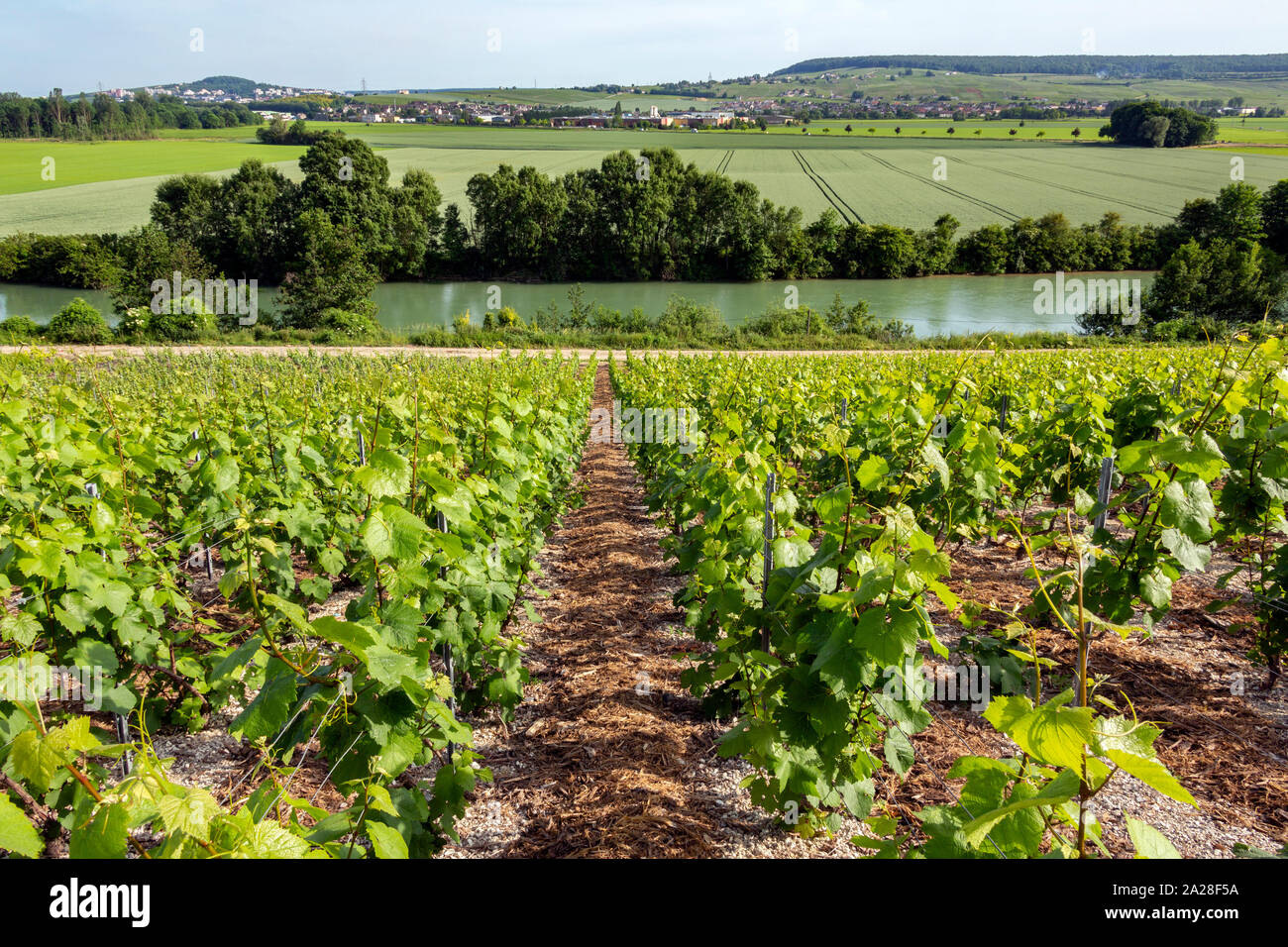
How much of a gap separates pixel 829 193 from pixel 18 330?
55878mm

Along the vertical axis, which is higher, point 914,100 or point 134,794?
point 914,100

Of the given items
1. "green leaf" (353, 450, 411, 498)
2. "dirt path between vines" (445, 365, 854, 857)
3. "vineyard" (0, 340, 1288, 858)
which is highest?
"green leaf" (353, 450, 411, 498)

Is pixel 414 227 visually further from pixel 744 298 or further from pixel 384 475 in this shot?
pixel 384 475

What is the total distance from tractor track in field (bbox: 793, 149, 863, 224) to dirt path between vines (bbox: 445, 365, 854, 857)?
49.5 meters

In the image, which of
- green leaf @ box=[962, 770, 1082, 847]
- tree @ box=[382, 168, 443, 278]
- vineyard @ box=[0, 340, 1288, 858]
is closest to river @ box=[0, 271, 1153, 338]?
tree @ box=[382, 168, 443, 278]

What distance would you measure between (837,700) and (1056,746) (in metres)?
1.09

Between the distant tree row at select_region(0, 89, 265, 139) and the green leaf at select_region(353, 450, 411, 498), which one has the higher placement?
the distant tree row at select_region(0, 89, 265, 139)

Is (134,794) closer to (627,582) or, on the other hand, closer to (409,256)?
(627,582)

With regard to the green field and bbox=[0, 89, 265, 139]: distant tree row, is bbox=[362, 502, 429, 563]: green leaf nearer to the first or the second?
the green field

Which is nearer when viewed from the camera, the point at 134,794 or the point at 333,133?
the point at 134,794

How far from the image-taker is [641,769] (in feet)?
12.0

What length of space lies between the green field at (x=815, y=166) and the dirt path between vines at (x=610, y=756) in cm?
5183

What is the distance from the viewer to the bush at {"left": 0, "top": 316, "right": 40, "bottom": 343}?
1060 inches
